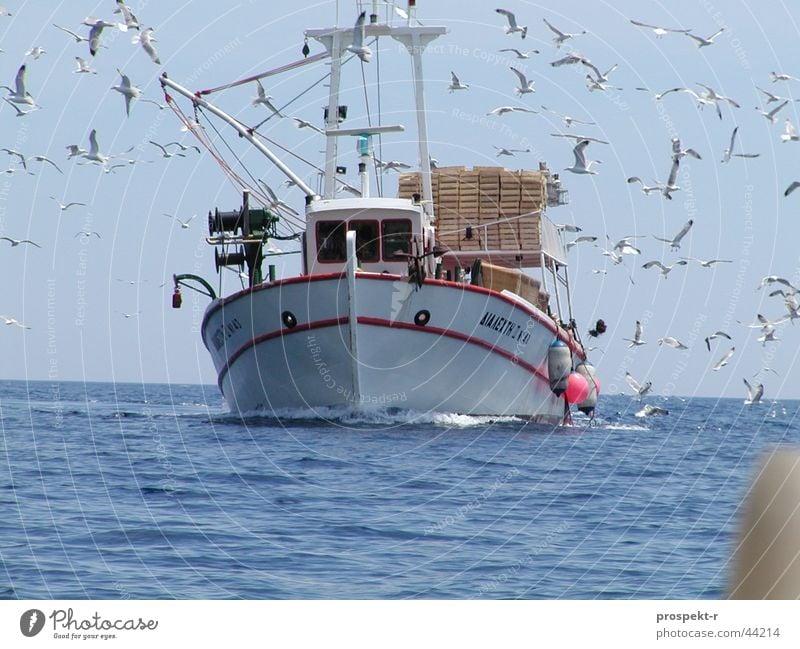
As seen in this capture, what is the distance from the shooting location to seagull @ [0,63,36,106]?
26.2 m

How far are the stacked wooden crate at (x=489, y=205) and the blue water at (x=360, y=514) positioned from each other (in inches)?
Result: 339

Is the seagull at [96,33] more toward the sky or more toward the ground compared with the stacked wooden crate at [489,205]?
more toward the sky

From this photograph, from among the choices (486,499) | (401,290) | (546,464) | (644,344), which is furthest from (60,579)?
(644,344)

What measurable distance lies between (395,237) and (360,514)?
55.2 ft

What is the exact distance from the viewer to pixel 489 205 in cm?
3797

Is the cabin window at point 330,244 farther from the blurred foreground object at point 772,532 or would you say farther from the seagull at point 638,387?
the blurred foreground object at point 772,532

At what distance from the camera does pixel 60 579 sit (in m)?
11.1

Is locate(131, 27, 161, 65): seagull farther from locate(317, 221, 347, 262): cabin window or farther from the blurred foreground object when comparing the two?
the blurred foreground object

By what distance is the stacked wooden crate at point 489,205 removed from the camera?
3759cm

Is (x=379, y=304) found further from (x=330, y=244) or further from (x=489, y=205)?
(x=489, y=205)
